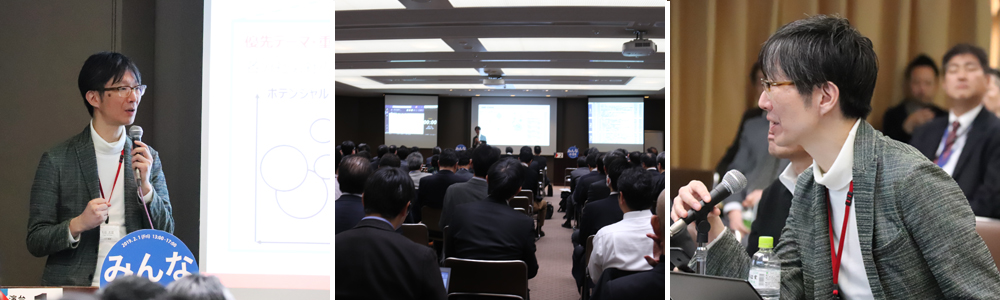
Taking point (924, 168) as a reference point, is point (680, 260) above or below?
below

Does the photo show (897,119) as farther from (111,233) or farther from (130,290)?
(111,233)

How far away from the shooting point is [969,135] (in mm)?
2299

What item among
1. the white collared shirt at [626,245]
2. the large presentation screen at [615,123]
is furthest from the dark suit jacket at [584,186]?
the large presentation screen at [615,123]

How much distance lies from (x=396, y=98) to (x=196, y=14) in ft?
38.2

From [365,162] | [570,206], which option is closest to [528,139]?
[570,206]

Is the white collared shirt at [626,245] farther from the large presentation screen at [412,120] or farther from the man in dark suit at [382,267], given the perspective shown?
the large presentation screen at [412,120]

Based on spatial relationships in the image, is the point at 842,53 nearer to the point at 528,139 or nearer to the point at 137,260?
the point at 137,260

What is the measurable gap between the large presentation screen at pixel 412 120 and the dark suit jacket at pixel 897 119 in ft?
42.0

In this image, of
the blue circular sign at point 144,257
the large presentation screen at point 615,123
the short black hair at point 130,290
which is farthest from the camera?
the large presentation screen at point 615,123

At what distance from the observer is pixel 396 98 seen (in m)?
14.4

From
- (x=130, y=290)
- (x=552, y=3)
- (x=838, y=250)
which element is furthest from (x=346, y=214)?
(x=552, y=3)

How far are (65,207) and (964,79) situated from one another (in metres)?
4.01

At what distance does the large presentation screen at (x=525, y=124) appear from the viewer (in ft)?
47.6

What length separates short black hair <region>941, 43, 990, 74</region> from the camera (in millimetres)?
2203
